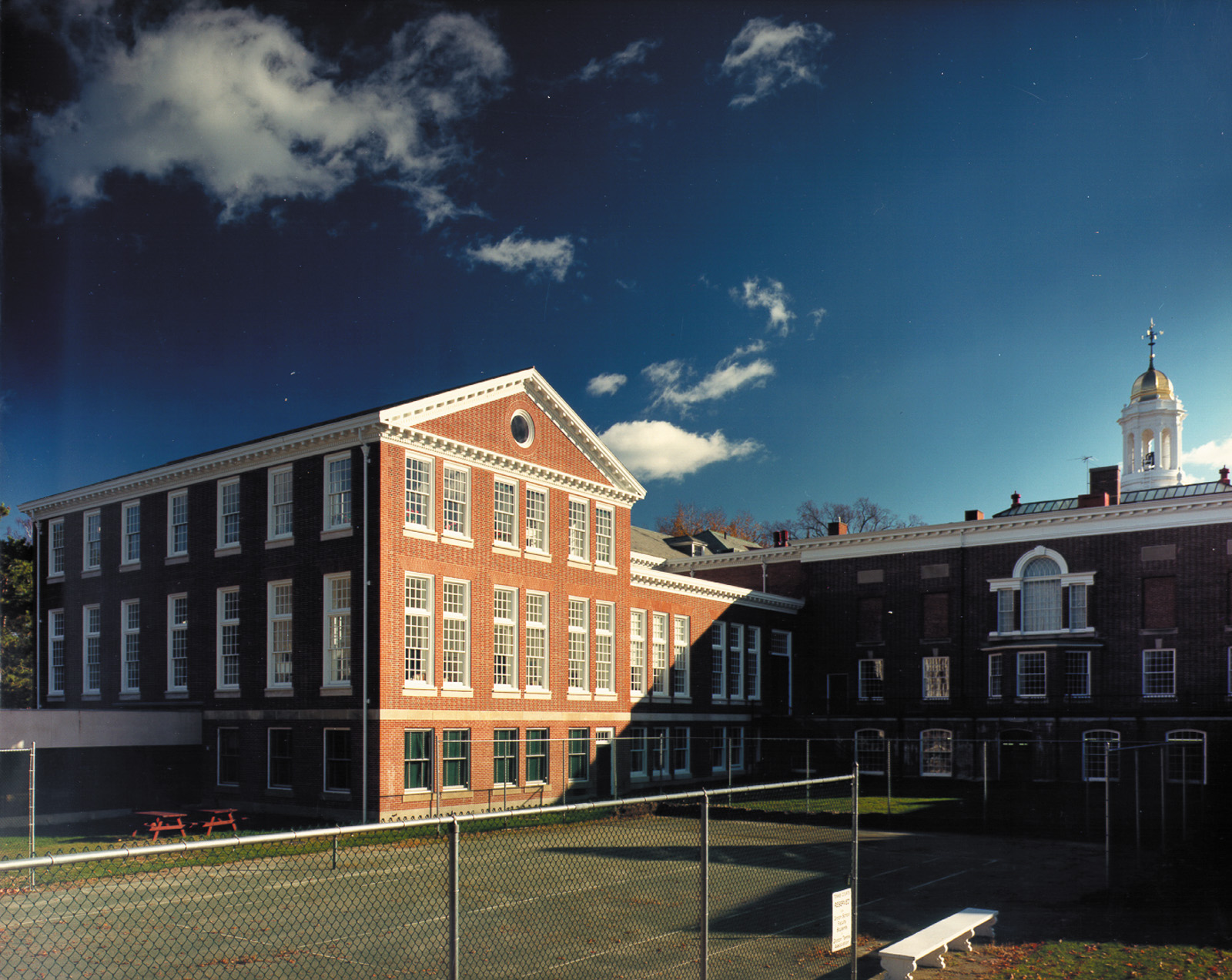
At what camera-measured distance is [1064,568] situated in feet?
158

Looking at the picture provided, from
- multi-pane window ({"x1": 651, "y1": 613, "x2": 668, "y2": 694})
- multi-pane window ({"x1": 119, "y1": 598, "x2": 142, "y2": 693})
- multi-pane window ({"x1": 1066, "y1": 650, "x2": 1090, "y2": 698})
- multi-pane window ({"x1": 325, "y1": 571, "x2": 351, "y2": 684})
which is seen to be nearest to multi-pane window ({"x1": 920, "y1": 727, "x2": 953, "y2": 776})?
multi-pane window ({"x1": 1066, "y1": 650, "x2": 1090, "y2": 698})

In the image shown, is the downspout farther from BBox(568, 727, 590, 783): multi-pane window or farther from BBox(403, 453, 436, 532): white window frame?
BBox(568, 727, 590, 783): multi-pane window

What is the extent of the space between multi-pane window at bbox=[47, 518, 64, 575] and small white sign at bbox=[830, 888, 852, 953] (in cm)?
3874

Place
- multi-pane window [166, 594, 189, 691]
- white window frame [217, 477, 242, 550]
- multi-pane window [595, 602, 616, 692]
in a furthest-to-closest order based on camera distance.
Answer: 1. multi-pane window [595, 602, 616, 692]
2. multi-pane window [166, 594, 189, 691]
3. white window frame [217, 477, 242, 550]

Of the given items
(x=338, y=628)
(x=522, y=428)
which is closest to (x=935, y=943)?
(x=338, y=628)

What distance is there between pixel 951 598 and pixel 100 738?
123 feet

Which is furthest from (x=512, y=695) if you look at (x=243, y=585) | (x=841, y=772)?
(x=841, y=772)

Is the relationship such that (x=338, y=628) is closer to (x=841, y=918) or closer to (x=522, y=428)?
(x=522, y=428)

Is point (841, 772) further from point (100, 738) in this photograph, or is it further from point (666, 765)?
point (100, 738)

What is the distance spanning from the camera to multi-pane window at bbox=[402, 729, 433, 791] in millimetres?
30547

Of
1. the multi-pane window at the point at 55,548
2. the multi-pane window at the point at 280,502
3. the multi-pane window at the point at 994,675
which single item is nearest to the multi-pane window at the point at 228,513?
the multi-pane window at the point at 280,502

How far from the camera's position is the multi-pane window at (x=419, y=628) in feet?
103

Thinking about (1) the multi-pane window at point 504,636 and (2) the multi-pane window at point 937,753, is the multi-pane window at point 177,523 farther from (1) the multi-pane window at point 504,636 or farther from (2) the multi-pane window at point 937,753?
(2) the multi-pane window at point 937,753

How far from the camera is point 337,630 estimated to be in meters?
31.4
